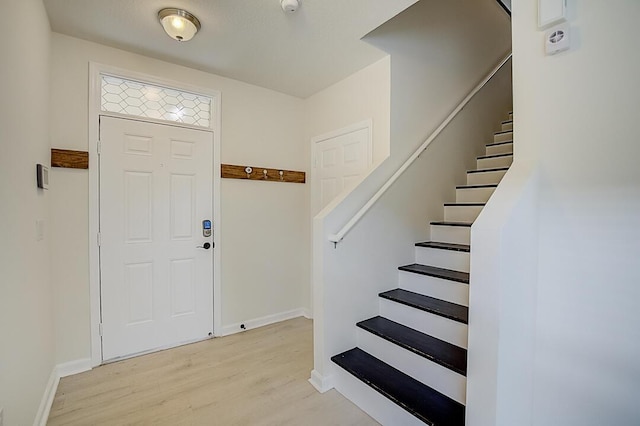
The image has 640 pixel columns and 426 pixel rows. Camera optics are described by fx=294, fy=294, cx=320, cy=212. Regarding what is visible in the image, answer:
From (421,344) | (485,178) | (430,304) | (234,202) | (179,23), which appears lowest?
(421,344)

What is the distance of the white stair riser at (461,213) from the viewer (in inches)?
106

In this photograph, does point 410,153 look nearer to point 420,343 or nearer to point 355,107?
point 355,107

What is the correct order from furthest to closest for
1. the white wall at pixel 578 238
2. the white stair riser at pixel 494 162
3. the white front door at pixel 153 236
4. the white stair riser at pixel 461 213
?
the white stair riser at pixel 494 162
the white stair riser at pixel 461 213
the white front door at pixel 153 236
the white wall at pixel 578 238

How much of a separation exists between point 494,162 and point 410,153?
1.06 m

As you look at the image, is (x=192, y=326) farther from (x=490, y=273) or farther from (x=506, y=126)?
(x=506, y=126)

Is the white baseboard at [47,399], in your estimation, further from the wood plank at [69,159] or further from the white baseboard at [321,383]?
the white baseboard at [321,383]

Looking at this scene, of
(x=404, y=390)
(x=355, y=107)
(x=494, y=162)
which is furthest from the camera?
(x=494, y=162)

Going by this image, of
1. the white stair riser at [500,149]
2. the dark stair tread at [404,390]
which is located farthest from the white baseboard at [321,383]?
the white stair riser at [500,149]

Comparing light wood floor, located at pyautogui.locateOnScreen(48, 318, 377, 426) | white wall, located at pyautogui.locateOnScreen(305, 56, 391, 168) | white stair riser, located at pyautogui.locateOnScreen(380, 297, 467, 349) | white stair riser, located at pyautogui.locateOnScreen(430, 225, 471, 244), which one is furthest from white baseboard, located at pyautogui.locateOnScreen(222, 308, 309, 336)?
white wall, located at pyautogui.locateOnScreen(305, 56, 391, 168)

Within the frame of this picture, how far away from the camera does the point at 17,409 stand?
4.54 feet

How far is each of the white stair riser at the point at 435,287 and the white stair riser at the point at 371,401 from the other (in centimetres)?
81

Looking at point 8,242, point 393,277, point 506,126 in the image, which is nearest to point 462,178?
point 506,126

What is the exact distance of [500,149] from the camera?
10.5 feet

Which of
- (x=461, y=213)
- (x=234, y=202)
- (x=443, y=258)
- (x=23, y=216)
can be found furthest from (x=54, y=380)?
(x=461, y=213)
